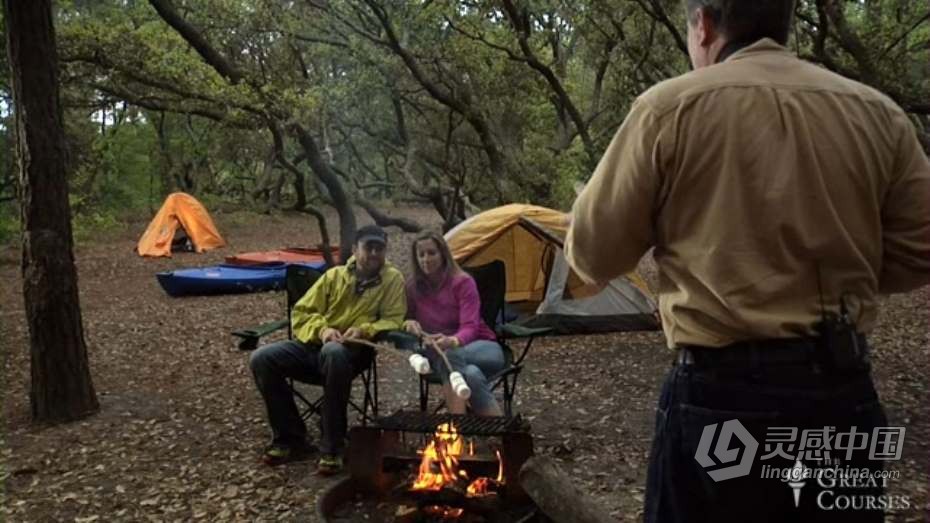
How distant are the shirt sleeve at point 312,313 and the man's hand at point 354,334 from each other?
151mm

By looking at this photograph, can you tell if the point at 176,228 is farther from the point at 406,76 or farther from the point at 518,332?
the point at 518,332

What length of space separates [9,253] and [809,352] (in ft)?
46.9

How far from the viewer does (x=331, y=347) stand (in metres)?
3.96

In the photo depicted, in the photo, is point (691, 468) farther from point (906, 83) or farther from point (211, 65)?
point (211, 65)

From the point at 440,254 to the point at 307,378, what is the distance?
37.2 inches

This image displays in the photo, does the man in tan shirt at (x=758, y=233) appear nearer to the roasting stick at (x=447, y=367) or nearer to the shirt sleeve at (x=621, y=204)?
the shirt sleeve at (x=621, y=204)

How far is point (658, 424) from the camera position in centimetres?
144

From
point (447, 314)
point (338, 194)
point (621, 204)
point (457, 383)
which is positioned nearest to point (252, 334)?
point (447, 314)

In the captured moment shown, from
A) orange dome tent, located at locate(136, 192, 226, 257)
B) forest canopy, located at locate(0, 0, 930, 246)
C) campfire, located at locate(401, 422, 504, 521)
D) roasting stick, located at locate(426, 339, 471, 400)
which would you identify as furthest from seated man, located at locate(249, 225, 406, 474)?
orange dome tent, located at locate(136, 192, 226, 257)

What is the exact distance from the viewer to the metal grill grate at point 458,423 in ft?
10.7

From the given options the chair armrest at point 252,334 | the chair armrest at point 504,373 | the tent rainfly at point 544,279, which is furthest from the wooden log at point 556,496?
the tent rainfly at point 544,279

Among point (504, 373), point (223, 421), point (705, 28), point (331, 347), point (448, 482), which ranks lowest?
point (223, 421)

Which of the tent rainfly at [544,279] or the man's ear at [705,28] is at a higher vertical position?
the man's ear at [705,28]

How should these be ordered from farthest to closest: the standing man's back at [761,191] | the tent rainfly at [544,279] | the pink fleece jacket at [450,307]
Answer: the tent rainfly at [544,279]
the pink fleece jacket at [450,307]
the standing man's back at [761,191]
